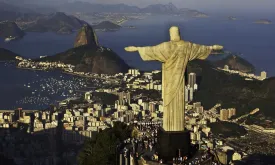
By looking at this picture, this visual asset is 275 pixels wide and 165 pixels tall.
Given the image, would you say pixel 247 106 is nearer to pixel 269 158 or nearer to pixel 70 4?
pixel 269 158

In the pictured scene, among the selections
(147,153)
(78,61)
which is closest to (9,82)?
(78,61)

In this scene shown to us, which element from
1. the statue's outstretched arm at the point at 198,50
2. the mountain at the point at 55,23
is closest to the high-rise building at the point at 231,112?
the statue's outstretched arm at the point at 198,50

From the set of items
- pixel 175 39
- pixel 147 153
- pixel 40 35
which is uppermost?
pixel 175 39

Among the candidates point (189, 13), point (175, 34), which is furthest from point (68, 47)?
point (175, 34)

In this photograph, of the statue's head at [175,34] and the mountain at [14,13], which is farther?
the mountain at [14,13]

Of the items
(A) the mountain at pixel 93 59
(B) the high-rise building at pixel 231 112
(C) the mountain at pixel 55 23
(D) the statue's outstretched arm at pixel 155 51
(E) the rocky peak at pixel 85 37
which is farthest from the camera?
(C) the mountain at pixel 55 23

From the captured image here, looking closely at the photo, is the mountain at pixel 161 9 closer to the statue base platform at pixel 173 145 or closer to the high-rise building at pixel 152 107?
the high-rise building at pixel 152 107
